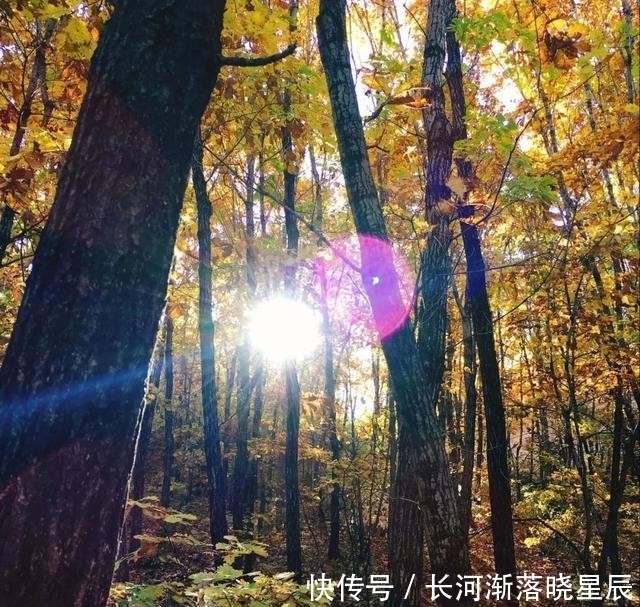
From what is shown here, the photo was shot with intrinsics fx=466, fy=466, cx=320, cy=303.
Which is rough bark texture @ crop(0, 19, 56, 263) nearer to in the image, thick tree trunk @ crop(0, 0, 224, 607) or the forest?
the forest

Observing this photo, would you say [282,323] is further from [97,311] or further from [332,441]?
[97,311]

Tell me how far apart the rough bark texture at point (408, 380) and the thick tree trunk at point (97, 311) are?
4.20 ft

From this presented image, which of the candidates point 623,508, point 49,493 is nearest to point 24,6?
point 49,493

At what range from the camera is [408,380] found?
2.54m

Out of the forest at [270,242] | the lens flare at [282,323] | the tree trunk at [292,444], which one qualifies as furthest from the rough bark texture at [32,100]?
the lens flare at [282,323]

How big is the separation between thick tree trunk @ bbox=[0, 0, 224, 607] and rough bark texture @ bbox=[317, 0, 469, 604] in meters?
1.28

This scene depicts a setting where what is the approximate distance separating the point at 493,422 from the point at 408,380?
3.90 metres

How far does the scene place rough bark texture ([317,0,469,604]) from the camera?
249 cm

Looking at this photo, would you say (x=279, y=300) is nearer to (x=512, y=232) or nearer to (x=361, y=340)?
(x=361, y=340)

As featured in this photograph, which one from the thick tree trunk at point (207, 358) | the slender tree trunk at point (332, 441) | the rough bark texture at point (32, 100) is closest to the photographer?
the rough bark texture at point (32, 100)

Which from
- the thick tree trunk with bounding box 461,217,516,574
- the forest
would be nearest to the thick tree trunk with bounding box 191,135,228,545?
the forest

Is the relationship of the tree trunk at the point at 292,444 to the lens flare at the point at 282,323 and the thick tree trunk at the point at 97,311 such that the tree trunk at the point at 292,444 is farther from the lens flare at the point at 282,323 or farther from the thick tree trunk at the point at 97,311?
the thick tree trunk at the point at 97,311

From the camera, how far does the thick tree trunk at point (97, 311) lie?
3.92 ft

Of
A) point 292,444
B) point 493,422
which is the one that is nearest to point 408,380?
point 493,422
